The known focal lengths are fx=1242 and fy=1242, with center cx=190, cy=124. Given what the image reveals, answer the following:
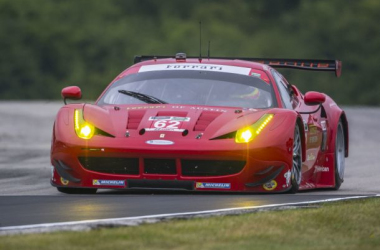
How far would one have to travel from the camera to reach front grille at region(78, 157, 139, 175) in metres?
9.52

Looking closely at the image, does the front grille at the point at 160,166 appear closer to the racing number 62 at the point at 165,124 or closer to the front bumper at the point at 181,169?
the front bumper at the point at 181,169

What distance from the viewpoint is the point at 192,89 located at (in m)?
10.6

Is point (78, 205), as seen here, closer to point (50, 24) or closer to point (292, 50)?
point (292, 50)

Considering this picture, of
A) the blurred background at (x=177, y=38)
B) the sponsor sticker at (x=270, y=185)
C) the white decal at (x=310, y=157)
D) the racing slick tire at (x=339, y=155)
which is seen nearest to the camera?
the sponsor sticker at (x=270, y=185)

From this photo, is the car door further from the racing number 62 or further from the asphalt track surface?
the racing number 62

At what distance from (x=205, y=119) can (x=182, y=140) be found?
36cm

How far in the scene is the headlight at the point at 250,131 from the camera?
9531 millimetres

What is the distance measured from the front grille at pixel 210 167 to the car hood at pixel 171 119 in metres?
0.21

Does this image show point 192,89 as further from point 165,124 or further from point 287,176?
point 287,176

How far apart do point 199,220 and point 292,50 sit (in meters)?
49.9

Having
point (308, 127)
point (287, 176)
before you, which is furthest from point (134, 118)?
point (308, 127)

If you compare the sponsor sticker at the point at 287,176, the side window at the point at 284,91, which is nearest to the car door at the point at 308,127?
the side window at the point at 284,91

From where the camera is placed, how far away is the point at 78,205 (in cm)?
820

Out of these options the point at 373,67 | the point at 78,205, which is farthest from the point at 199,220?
the point at 373,67
